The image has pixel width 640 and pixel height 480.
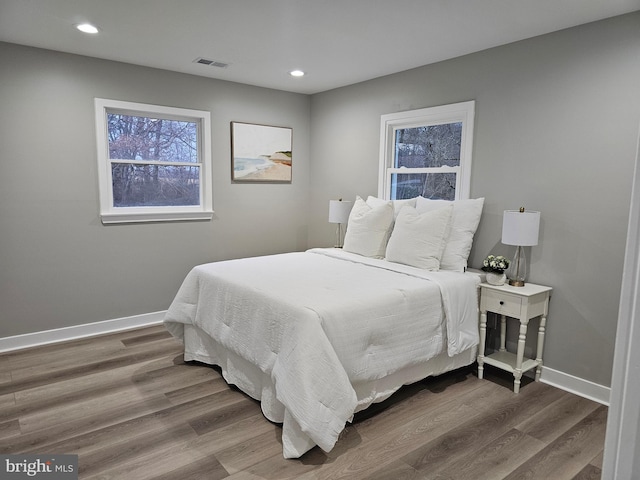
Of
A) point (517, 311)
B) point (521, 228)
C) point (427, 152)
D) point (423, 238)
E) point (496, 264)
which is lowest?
point (517, 311)

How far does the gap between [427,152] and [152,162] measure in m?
2.67

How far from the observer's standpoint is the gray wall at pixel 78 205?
3453 millimetres

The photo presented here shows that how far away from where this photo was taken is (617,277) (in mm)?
2723

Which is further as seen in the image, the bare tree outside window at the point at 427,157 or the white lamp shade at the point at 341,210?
the white lamp shade at the point at 341,210

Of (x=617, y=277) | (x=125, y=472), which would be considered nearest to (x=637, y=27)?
(x=617, y=277)

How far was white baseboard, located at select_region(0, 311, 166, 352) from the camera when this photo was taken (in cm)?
356

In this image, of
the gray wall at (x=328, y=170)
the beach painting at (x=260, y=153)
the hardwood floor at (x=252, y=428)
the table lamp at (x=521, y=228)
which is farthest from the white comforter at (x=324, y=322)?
the beach painting at (x=260, y=153)

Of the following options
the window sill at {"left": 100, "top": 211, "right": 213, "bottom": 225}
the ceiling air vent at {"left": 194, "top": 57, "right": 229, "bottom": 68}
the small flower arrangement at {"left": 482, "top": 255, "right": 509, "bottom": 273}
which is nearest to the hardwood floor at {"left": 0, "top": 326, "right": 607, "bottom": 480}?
the small flower arrangement at {"left": 482, "top": 255, "right": 509, "bottom": 273}

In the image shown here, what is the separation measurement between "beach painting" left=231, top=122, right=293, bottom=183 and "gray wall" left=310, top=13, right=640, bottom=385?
1933 mm

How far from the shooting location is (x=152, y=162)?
4160mm

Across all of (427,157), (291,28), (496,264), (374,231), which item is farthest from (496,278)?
(291,28)

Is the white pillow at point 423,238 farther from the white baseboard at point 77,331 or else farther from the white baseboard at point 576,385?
the white baseboard at point 77,331

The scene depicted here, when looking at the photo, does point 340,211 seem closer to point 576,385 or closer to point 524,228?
point 524,228

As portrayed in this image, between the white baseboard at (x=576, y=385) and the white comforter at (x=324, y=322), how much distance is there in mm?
644
